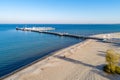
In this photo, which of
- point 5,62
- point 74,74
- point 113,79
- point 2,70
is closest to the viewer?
point 113,79

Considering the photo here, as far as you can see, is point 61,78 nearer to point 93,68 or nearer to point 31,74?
point 31,74

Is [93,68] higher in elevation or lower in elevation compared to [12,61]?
higher

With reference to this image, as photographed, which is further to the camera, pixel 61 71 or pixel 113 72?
pixel 61 71

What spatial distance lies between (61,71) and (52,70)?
1162 mm

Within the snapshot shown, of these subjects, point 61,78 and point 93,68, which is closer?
point 61,78

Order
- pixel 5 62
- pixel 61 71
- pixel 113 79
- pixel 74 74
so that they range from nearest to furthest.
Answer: pixel 113 79
pixel 74 74
pixel 61 71
pixel 5 62

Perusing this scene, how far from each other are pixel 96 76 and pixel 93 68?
2.63 m

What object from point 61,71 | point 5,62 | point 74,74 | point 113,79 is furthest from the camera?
point 5,62

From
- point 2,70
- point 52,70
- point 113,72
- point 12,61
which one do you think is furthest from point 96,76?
point 12,61

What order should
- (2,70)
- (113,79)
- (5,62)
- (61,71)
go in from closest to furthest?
(113,79)
(61,71)
(2,70)
(5,62)

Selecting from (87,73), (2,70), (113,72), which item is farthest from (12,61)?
(113,72)

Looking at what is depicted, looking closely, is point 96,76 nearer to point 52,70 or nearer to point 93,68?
point 93,68

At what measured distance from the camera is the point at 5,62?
22.1 meters

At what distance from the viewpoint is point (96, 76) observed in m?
13.8
